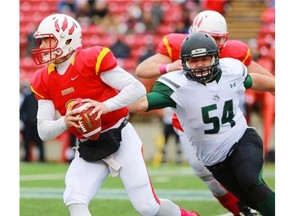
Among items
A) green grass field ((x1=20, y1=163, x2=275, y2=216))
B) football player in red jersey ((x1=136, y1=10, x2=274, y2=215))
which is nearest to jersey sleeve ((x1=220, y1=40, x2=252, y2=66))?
football player in red jersey ((x1=136, y1=10, x2=274, y2=215))

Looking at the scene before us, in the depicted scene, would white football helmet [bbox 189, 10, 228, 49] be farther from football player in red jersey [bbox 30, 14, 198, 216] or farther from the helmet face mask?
football player in red jersey [bbox 30, 14, 198, 216]

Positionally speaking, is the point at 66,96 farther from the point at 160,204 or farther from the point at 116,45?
the point at 116,45

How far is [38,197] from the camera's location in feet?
26.3

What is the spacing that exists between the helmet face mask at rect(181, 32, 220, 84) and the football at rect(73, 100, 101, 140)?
2.19 feet

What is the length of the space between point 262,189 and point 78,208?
110cm

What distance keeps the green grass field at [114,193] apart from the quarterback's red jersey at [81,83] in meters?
1.86

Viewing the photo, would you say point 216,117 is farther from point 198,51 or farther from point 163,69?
point 163,69

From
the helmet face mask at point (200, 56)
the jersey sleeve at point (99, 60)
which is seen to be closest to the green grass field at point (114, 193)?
the helmet face mask at point (200, 56)

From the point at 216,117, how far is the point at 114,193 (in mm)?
3594

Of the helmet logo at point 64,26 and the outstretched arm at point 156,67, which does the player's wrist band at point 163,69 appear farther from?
the helmet logo at point 64,26

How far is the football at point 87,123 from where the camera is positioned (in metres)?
4.69

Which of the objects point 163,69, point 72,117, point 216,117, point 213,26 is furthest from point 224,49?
point 72,117

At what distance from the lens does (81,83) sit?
16.1ft
